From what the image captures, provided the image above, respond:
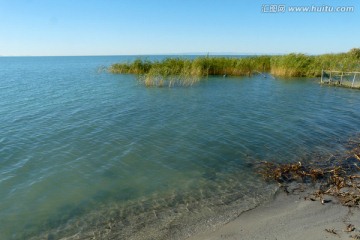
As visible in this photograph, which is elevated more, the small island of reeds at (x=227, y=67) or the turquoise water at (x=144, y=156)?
the small island of reeds at (x=227, y=67)

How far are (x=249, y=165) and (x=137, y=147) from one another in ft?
15.7

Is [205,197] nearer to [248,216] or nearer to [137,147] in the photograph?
[248,216]

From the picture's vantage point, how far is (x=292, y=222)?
643 cm

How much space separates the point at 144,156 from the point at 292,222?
20.0ft

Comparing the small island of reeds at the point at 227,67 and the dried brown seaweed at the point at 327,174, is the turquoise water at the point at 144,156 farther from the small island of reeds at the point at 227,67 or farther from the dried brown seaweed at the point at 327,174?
the small island of reeds at the point at 227,67

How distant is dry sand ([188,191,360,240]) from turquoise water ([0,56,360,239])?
0.42m

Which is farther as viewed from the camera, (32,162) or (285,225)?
(32,162)

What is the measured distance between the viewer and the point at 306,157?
10758mm

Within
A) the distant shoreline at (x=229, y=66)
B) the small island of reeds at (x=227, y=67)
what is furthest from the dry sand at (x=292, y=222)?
the distant shoreline at (x=229, y=66)

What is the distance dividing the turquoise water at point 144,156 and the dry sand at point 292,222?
42 cm

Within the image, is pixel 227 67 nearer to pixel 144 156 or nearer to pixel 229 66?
pixel 229 66

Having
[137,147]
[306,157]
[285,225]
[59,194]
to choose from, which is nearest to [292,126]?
[306,157]

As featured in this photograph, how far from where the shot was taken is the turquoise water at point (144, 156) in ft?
22.8

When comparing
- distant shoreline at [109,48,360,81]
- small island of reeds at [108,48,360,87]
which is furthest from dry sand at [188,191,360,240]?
distant shoreline at [109,48,360,81]
